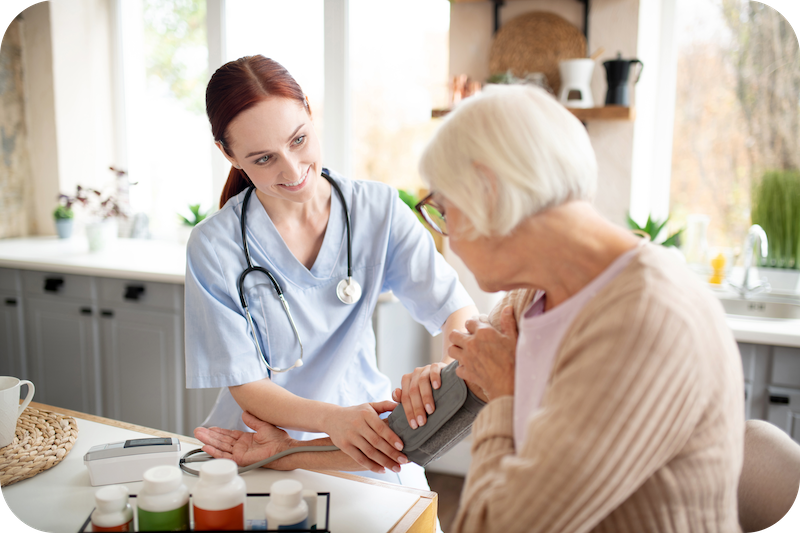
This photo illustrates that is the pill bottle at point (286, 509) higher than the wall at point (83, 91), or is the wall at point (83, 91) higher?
the wall at point (83, 91)

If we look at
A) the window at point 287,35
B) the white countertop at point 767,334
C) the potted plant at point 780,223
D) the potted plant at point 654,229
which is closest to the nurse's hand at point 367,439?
the white countertop at point 767,334

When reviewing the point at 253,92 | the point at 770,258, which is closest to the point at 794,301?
the point at 770,258

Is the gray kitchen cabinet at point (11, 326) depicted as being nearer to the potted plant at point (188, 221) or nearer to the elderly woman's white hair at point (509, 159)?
the potted plant at point (188, 221)

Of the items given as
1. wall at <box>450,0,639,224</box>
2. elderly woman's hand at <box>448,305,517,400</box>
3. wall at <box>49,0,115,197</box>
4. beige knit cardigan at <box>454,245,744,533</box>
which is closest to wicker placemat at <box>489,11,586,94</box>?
wall at <box>450,0,639,224</box>

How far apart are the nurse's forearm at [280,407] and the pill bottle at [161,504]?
37 centimetres

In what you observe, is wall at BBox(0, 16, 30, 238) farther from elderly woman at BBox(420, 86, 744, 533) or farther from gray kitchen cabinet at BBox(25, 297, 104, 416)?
elderly woman at BBox(420, 86, 744, 533)

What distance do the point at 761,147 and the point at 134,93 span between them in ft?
10.4

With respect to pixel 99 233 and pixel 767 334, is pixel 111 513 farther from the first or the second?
pixel 99 233

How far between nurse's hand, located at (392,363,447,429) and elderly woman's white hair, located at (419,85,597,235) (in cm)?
33

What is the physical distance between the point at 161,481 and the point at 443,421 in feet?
1.39

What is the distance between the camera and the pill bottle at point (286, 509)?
725 mm

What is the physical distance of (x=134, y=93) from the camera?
3.44 m

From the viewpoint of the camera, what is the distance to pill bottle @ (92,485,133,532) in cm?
71

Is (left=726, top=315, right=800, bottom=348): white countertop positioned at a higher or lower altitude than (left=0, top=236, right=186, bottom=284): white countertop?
lower
